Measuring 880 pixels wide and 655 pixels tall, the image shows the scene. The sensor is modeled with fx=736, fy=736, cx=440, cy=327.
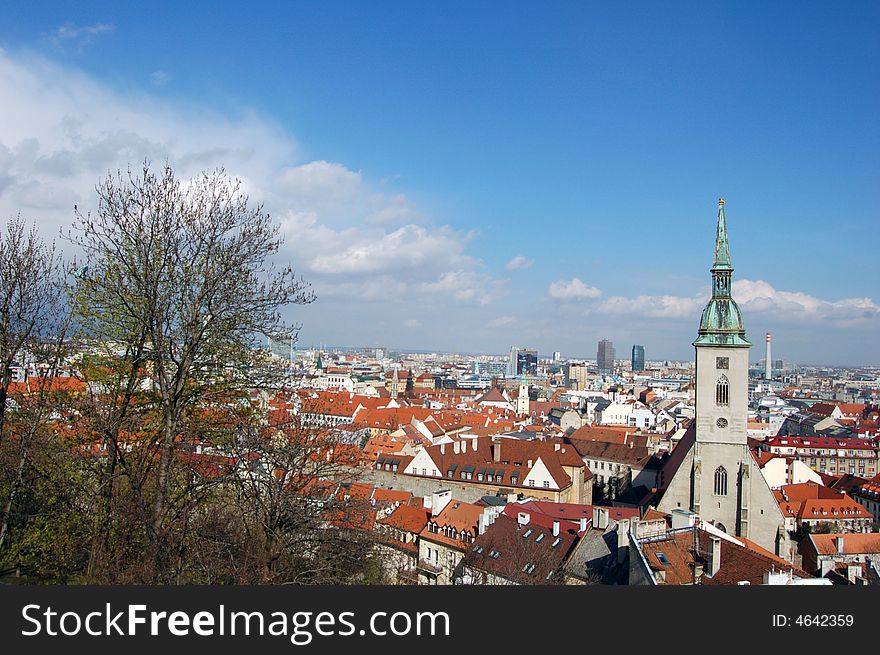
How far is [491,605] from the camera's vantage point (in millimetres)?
7637

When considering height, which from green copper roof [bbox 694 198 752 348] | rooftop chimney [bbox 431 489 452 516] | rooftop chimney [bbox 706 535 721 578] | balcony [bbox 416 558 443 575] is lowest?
balcony [bbox 416 558 443 575]

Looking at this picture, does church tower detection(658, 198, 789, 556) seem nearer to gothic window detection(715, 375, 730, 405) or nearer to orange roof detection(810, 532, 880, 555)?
gothic window detection(715, 375, 730, 405)

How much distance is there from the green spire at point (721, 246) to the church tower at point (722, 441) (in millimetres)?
46

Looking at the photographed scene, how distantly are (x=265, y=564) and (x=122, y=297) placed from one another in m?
4.92

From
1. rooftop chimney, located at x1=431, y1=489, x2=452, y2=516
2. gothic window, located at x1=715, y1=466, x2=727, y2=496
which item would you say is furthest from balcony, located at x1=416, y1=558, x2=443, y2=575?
gothic window, located at x1=715, y1=466, x2=727, y2=496

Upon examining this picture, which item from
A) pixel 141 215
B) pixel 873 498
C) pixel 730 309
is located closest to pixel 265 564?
pixel 141 215

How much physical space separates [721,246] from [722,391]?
6779mm

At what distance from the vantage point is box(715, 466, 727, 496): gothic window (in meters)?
31.8

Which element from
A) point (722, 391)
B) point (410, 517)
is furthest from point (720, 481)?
point (410, 517)

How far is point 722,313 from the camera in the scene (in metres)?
33.3

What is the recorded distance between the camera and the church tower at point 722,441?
102 feet

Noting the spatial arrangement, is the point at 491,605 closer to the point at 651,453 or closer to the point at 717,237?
the point at 717,237

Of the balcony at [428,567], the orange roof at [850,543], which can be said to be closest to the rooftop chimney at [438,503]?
the balcony at [428,567]

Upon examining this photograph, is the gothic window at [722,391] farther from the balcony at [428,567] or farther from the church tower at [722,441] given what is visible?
the balcony at [428,567]
